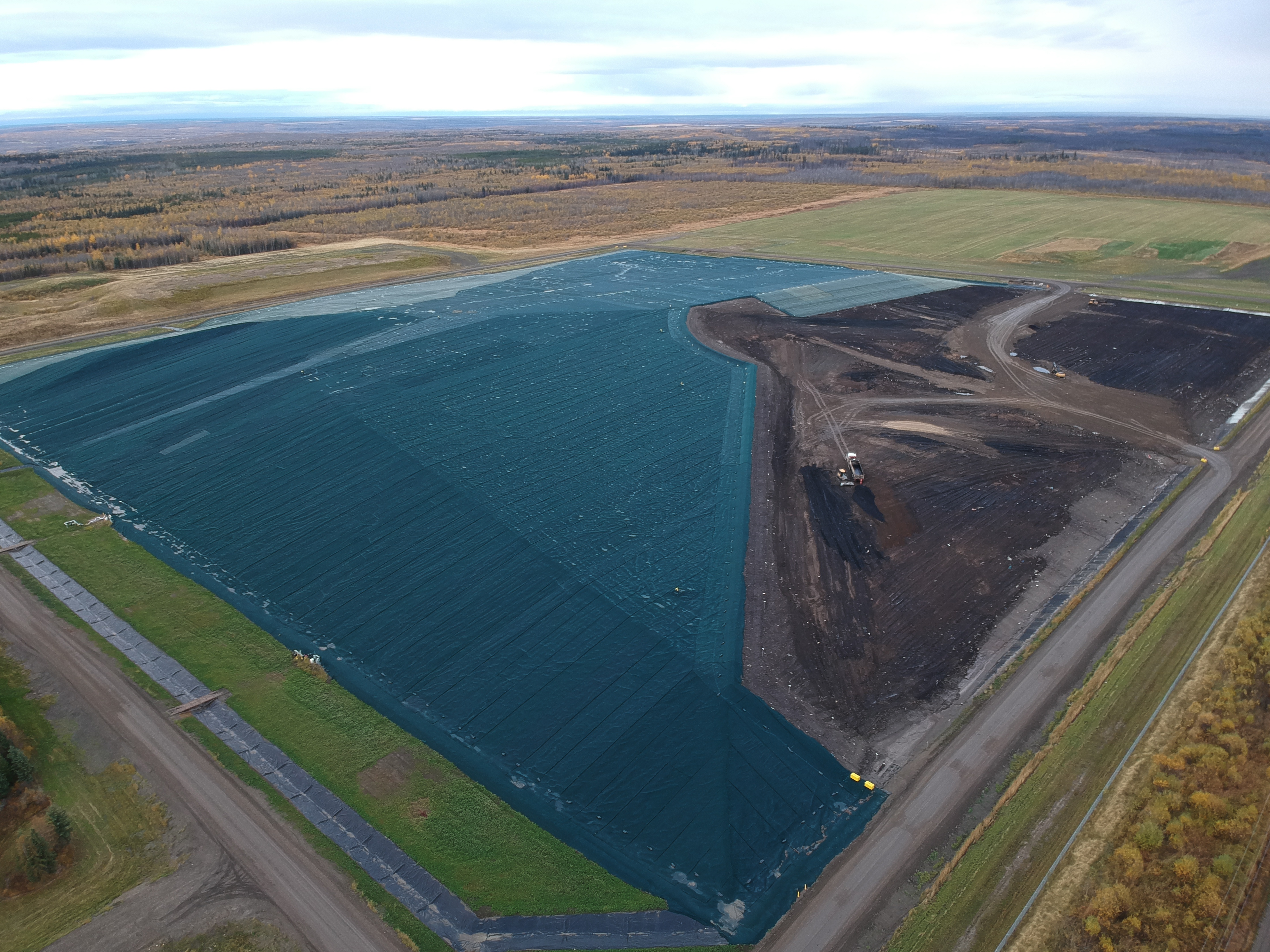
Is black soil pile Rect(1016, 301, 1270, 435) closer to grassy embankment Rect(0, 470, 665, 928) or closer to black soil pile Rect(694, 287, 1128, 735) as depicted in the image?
black soil pile Rect(694, 287, 1128, 735)

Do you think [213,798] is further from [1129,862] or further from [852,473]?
[852,473]

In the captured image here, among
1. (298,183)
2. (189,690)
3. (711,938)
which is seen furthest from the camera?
(298,183)

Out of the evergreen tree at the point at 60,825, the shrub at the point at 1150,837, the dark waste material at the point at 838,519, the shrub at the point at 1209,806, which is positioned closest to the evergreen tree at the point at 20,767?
the evergreen tree at the point at 60,825

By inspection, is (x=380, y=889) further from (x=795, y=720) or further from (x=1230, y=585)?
(x=1230, y=585)

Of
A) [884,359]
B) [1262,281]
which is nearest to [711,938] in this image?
[884,359]

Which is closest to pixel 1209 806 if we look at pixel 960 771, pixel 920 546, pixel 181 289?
pixel 960 771
